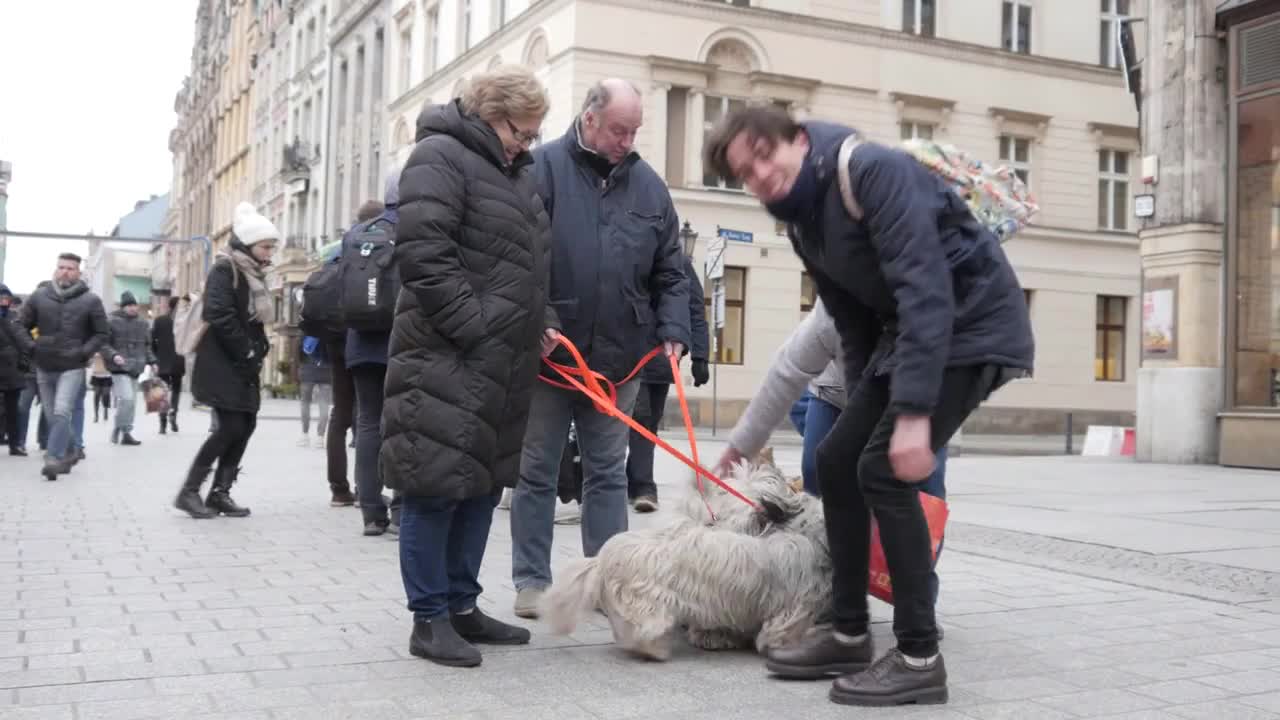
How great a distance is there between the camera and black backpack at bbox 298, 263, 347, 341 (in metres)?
7.36

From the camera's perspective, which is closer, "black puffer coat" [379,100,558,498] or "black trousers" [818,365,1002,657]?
"black trousers" [818,365,1002,657]

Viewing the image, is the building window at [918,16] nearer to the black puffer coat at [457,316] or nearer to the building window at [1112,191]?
the building window at [1112,191]

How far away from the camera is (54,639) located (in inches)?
172

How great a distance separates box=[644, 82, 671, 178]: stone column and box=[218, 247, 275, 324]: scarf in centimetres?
1767

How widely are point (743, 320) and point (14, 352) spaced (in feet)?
51.5

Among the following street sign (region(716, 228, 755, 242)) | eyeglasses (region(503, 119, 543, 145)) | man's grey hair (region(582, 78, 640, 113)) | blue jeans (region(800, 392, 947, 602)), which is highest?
street sign (region(716, 228, 755, 242))

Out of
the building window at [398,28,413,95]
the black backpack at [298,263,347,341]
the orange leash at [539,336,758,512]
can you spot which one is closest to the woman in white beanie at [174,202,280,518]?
the black backpack at [298,263,347,341]

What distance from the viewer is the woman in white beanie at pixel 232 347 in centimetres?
780

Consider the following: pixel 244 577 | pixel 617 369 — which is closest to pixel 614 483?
pixel 617 369

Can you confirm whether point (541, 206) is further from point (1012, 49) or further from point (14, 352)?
point (1012, 49)

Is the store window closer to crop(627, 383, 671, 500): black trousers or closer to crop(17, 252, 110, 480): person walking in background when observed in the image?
crop(627, 383, 671, 500): black trousers

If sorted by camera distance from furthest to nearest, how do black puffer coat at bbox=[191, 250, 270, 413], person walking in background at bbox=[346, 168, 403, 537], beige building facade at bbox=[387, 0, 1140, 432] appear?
beige building facade at bbox=[387, 0, 1140, 432] → black puffer coat at bbox=[191, 250, 270, 413] → person walking in background at bbox=[346, 168, 403, 537]

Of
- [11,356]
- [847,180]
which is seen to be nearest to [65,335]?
[11,356]

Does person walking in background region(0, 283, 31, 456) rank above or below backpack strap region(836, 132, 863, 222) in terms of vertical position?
below
